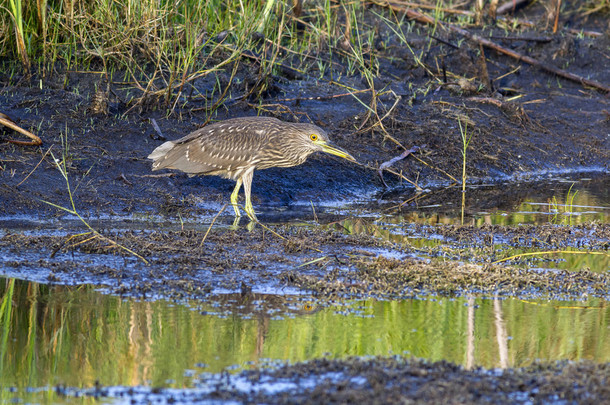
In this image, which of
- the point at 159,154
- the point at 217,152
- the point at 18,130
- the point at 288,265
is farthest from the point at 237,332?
the point at 18,130

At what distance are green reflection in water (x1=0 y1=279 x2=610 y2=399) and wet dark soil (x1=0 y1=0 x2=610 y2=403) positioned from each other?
251 mm

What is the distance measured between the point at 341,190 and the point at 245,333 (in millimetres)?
4628

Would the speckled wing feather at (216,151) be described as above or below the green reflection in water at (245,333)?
above

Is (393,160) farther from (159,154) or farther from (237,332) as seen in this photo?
(237,332)

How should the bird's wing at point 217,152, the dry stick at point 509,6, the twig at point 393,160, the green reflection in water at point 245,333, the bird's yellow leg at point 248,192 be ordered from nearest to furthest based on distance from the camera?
1. the green reflection in water at point 245,333
2. the bird's yellow leg at point 248,192
3. the bird's wing at point 217,152
4. the twig at point 393,160
5. the dry stick at point 509,6

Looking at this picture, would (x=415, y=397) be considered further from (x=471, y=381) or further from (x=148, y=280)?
(x=148, y=280)

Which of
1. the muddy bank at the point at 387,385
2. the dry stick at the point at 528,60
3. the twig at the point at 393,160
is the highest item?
the dry stick at the point at 528,60

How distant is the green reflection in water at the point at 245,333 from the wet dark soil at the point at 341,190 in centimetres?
25

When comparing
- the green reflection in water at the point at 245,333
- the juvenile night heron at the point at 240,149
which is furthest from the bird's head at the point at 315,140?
the green reflection in water at the point at 245,333

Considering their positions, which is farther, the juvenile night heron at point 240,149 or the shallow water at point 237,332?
the juvenile night heron at point 240,149

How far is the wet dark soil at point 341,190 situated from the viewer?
4.01 meters

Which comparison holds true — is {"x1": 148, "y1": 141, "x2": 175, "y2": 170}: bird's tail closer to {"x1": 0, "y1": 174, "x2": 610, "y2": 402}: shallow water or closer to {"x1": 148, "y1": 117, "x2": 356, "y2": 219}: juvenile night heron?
{"x1": 148, "y1": 117, "x2": 356, "y2": 219}: juvenile night heron

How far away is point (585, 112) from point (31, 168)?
767 cm

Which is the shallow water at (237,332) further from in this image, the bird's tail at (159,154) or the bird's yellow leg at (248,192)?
the bird's tail at (159,154)
